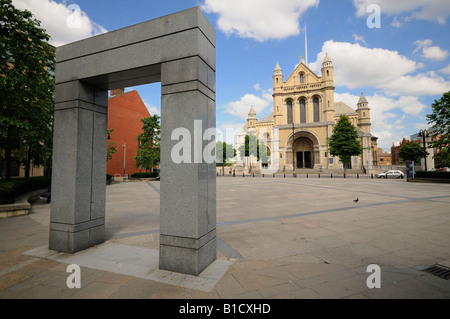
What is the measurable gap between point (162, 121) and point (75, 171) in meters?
2.36

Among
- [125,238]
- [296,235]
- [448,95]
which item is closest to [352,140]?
[448,95]

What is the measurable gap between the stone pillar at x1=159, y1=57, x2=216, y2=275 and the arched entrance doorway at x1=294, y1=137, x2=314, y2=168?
54.7 metres

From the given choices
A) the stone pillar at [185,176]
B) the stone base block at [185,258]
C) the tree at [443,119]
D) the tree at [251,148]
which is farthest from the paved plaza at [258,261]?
the tree at [251,148]

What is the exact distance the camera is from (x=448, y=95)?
23172mm

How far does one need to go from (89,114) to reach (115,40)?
5.58ft

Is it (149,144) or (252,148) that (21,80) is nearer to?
(149,144)

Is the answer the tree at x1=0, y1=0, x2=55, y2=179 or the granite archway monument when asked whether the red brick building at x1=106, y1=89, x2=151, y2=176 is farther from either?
the granite archway monument

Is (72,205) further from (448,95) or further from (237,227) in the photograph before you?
(448,95)

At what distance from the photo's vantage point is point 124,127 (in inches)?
1522

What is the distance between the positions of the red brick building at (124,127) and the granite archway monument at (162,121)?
3447cm

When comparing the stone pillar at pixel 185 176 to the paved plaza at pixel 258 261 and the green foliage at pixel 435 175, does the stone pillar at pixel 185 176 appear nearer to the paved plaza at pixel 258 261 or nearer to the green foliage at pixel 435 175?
the paved plaza at pixel 258 261

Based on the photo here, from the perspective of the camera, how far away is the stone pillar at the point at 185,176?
3428mm

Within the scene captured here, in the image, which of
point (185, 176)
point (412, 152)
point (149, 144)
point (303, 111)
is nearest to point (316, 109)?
point (303, 111)

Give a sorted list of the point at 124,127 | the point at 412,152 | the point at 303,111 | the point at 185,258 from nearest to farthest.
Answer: the point at 185,258, the point at 124,127, the point at 303,111, the point at 412,152
